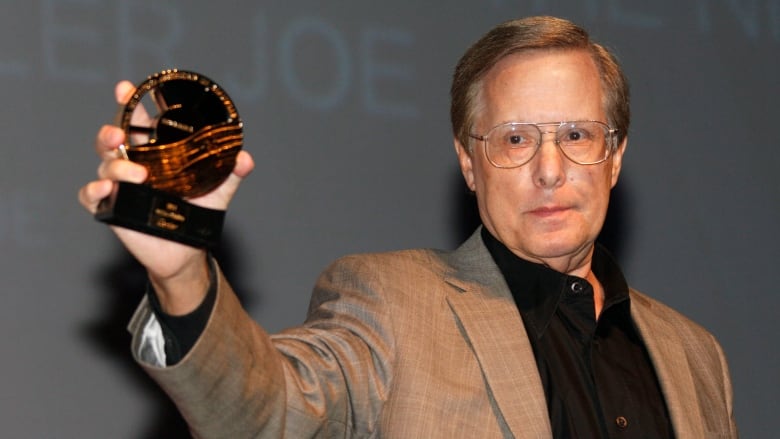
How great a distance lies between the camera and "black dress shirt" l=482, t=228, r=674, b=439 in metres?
2.75

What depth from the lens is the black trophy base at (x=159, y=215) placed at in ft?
6.21

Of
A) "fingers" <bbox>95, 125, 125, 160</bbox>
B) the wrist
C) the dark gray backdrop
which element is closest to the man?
the wrist

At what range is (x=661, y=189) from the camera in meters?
4.44

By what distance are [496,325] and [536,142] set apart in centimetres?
46

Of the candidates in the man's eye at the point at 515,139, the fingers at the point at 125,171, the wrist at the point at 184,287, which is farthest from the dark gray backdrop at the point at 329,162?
the fingers at the point at 125,171

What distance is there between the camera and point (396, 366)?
8.39ft

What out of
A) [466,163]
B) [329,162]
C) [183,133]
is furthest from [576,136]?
[183,133]

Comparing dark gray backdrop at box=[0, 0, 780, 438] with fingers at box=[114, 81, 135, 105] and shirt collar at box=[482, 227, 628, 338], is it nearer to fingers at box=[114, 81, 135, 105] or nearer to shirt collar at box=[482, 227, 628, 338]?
shirt collar at box=[482, 227, 628, 338]

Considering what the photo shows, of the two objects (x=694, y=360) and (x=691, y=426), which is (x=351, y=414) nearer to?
(x=691, y=426)

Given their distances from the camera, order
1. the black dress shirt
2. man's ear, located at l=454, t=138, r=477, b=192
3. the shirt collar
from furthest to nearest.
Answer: man's ear, located at l=454, t=138, r=477, b=192
the shirt collar
the black dress shirt

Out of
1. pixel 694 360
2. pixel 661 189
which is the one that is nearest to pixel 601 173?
pixel 694 360

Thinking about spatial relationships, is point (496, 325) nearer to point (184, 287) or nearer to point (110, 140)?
point (184, 287)

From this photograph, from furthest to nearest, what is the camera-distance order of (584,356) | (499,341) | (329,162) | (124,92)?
(329,162), (584,356), (499,341), (124,92)

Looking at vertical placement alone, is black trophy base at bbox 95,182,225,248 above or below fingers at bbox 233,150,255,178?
below
